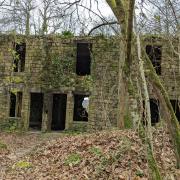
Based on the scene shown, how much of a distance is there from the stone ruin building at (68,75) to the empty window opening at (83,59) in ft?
0.18

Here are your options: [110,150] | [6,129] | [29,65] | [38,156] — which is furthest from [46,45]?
[110,150]

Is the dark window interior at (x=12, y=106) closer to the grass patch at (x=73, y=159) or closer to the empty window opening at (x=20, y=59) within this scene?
the empty window opening at (x=20, y=59)

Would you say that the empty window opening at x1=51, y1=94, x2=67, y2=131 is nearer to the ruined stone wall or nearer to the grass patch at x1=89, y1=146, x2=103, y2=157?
the ruined stone wall

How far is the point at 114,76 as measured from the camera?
19.5m

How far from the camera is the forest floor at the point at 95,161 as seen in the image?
7.94m

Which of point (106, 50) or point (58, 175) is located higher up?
point (106, 50)

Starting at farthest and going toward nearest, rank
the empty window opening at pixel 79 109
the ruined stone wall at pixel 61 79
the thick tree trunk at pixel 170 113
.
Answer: the empty window opening at pixel 79 109 < the ruined stone wall at pixel 61 79 < the thick tree trunk at pixel 170 113

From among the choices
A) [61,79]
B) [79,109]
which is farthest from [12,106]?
[61,79]

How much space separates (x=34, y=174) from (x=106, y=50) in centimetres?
1154

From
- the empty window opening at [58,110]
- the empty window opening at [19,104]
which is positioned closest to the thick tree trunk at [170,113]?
the empty window opening at [19,104]

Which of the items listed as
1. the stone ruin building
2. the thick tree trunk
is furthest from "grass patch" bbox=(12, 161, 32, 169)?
the stone ruin building

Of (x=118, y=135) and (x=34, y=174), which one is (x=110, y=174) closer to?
(x=34, y=174)

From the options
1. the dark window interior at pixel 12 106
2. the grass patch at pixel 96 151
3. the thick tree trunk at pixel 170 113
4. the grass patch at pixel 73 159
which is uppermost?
the thick tree trunk at pixel 170 113

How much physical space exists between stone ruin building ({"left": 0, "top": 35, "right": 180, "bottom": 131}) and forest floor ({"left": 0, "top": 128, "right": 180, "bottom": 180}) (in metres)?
7.87
